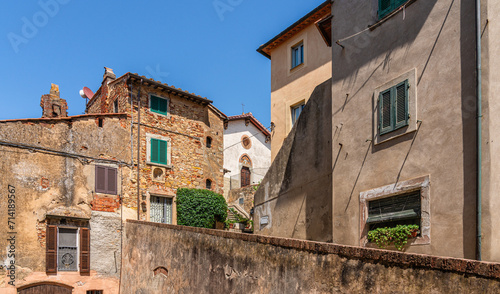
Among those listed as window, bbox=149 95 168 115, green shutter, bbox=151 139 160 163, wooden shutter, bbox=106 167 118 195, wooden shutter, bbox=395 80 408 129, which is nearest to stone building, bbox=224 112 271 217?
window, bbox=149 95 168 115

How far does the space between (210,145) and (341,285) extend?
1602 centimetres

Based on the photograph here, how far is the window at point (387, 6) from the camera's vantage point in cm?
846

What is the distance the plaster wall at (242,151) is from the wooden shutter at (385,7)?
21398mm

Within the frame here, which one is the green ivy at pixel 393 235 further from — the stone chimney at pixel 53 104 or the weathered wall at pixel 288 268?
the stone chimney at pixel 53 104

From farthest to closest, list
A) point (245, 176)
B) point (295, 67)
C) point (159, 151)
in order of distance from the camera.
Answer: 1. point (245, 176)
2. point (159, 151)
3. point (295, 67)

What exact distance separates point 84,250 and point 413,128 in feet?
42.6

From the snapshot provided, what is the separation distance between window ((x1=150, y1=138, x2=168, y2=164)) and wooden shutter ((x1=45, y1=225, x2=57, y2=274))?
5099 mm

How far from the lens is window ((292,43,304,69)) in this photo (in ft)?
52.3

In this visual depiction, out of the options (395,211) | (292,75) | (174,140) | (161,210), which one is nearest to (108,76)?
(174,140)

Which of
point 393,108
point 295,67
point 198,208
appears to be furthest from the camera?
point 198,208

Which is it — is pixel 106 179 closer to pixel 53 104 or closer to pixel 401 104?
pixel 53 104

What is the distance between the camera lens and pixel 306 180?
456 inches

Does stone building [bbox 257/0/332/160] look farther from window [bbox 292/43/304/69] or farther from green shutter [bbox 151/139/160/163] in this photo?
green shutter [bbox 151/139/160/163]

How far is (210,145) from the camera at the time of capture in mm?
21609
